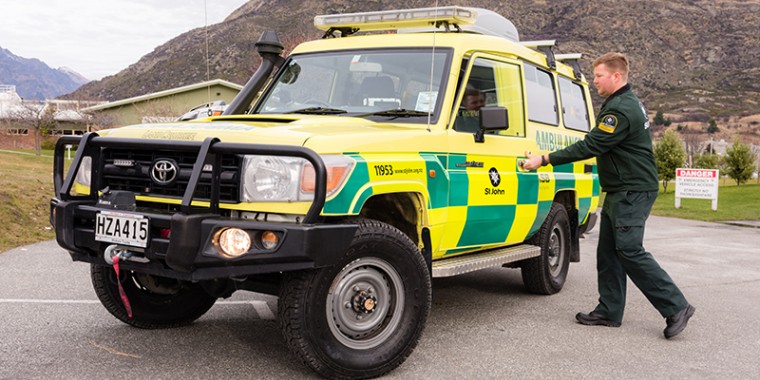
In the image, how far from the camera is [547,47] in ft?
23.1

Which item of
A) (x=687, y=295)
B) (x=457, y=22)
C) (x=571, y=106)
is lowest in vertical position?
(x=687, y=295)

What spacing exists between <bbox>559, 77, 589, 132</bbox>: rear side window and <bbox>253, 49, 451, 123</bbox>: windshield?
2.40 metres

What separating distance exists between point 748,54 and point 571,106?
551 ft

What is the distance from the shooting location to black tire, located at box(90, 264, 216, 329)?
4.77m

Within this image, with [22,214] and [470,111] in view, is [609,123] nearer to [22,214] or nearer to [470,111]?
[470,111]

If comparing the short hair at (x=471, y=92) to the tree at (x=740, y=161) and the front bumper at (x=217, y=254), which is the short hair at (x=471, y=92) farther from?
the tree at (x=740, y=161)

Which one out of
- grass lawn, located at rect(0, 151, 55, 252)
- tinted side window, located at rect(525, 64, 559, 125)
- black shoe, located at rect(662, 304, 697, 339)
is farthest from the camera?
grass lawn, located at rect(0, 151, 55, 252)

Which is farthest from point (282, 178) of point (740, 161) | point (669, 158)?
point (740, 161)

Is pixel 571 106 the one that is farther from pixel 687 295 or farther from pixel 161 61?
pixel 161 61

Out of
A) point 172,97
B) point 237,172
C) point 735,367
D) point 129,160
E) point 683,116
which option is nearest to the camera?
point 237,172

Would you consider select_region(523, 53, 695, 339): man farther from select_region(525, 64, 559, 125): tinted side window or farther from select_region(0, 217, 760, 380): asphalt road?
select_region(525, 64, 559, 125): tinted side window

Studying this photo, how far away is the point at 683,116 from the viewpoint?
116438mm

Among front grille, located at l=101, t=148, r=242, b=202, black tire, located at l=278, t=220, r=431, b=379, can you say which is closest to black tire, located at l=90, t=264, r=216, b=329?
front grille, located at l=101, t=148, r=242, b=202

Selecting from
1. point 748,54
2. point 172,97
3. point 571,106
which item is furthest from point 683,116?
point 571,106
